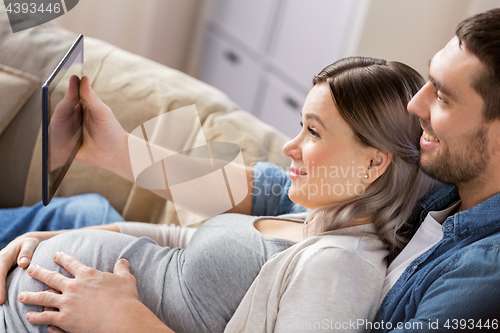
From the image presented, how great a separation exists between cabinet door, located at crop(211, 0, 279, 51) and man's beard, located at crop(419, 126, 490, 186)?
198 centimetres

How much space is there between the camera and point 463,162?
88cm

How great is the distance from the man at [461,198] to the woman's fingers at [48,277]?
0.66 m

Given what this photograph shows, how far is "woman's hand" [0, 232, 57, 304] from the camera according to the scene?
1.01 meters

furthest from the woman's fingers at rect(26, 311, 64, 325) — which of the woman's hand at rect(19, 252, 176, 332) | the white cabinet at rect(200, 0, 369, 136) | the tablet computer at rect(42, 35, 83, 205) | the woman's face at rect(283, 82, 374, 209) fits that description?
the white cabinet at rect(200, 0, 369, 136)

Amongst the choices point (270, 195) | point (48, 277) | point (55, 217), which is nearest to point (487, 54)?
point (270, 195)

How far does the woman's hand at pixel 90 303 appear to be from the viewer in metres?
0.88

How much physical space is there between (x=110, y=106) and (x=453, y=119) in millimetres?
1106

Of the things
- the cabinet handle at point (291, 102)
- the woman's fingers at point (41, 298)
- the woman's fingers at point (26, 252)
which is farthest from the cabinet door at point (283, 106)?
the woman's fingers at point (41, 298)

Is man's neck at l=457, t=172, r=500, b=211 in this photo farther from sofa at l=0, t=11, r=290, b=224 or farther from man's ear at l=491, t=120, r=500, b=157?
sofa at l=0, t=11, r=290, b=224

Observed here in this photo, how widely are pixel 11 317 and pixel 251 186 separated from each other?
0.71 m

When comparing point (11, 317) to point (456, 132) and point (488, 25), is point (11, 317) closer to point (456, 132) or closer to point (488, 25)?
point (456, 132)

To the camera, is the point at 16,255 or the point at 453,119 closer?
the point at 453,119

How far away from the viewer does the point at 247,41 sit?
2832 millimetres

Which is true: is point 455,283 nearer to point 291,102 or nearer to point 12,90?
point 12,90
